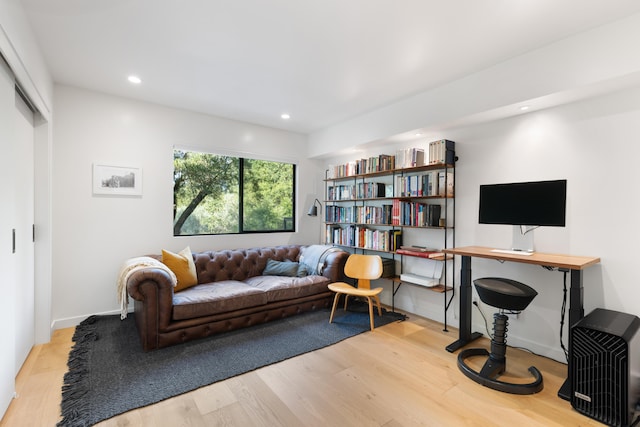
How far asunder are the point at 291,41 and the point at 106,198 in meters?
2.73

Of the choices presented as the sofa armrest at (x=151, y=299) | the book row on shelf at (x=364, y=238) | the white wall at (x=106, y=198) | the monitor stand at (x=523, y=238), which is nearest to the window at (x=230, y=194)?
the white wall at (x=106, y=198)

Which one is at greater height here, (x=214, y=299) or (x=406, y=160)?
(x=406, y=160)

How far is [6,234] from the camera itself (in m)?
1.84

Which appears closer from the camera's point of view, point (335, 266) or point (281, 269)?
point (335, 266)

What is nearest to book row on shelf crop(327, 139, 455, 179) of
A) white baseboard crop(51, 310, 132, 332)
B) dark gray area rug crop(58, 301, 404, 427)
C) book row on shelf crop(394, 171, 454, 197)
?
book row on shelf crop(394, 171, 454, 197)

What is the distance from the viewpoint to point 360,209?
4289 millimetres

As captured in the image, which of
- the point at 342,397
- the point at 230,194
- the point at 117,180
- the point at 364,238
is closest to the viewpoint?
the point at 342,397

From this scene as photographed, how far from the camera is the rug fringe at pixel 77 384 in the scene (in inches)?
69.9

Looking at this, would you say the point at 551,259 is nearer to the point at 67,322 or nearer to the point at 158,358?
the point at 158,358

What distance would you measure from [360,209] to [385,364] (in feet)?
7.34

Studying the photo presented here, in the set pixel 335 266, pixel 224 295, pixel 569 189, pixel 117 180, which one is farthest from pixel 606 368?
pixel 117 180

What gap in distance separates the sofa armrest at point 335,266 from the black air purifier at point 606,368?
2.38m

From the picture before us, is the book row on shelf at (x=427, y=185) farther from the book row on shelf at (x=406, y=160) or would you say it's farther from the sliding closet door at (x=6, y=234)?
the sliding closet door at (x=6, y=234)

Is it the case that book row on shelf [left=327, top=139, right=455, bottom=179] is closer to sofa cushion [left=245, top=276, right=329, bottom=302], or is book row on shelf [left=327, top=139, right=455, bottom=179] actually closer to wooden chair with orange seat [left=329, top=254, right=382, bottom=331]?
wooden chair with orange seat [left=329, top=254, right=382, bottom=331]
